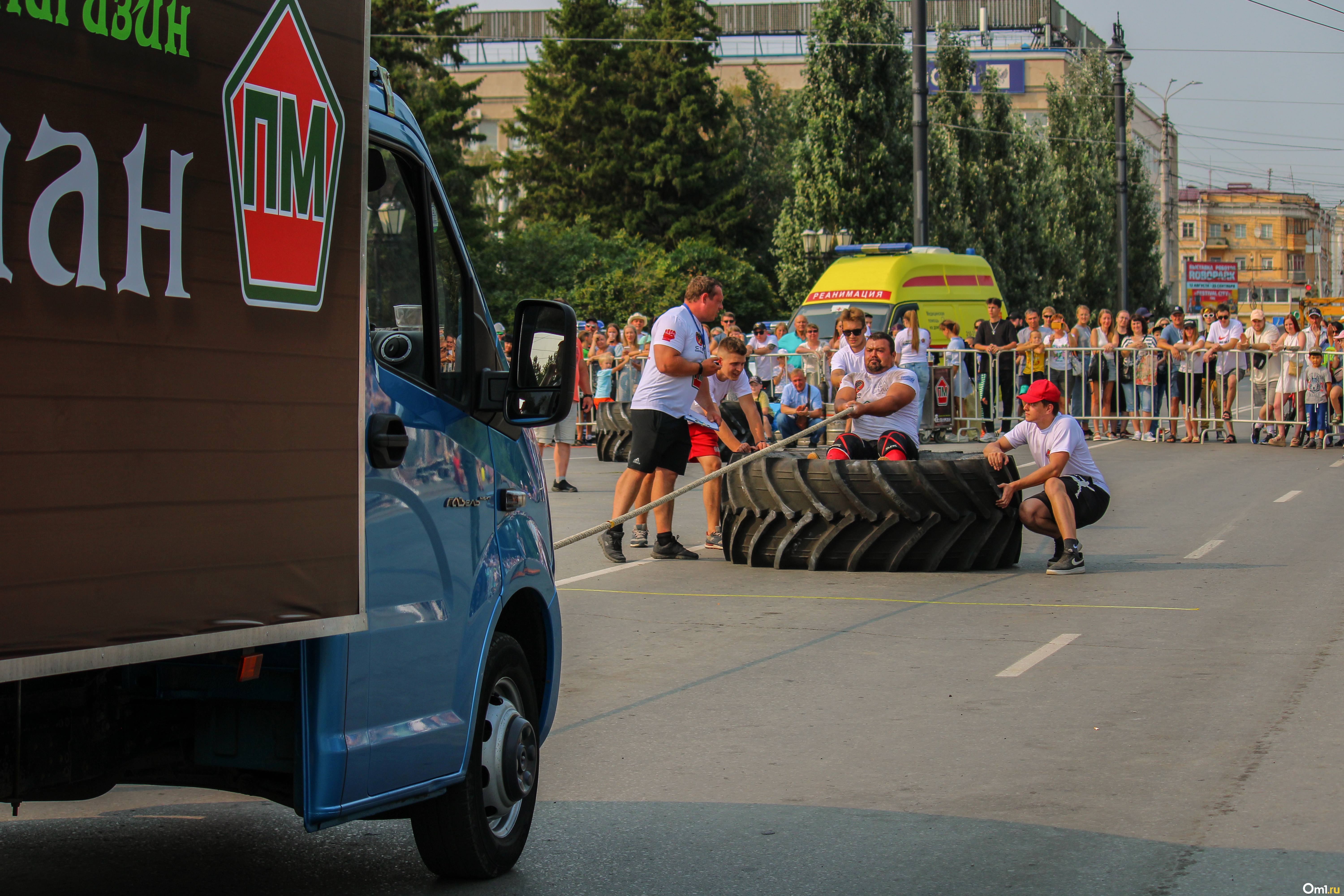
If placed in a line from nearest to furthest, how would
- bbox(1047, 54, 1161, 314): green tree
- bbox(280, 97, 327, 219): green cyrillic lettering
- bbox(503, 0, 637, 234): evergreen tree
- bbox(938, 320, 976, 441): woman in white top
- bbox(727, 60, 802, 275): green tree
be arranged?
1. bbox(280, 97, 327, 219): green cyrillic lettering
2. bbox(938, 320, 976, 441): woman in white top
3. bbox(1047, 54, 1161, 314): green tree
4. bbox(503, 0, 637, 234): evergreen tree
5. bbox(727, 60, 802, 275): green tree

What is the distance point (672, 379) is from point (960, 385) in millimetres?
14101

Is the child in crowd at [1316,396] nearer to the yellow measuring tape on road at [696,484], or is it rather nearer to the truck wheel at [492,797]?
the yellow measuring tape on road at [696,484]

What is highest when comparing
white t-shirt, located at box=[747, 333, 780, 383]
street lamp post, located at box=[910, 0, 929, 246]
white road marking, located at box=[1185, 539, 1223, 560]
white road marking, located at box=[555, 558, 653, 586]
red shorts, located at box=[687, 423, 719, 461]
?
street lamp post, located at box=[910, 0, 929, 246]

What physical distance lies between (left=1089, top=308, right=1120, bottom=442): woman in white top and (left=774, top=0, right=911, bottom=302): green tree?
59.4 feet

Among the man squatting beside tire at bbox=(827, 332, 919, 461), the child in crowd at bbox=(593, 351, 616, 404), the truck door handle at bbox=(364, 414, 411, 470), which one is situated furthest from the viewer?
the child in crowd at bbox=(593, 351, 616, 404)

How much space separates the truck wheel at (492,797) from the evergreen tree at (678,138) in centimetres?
5778

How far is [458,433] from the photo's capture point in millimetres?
4281

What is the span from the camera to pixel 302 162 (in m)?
3.48

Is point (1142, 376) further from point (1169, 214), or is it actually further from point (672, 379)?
point (1169, 214)

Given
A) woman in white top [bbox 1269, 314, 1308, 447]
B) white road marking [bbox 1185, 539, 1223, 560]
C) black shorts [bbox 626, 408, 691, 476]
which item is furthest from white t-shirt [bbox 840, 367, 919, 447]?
woman in white top [bbox 1269, 314, 1308, 447]

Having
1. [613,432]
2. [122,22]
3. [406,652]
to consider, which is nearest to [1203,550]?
[406,652]

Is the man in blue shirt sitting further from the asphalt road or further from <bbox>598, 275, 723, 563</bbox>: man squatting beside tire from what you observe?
the asphalt road

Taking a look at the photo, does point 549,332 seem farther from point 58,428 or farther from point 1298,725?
point 1298,725

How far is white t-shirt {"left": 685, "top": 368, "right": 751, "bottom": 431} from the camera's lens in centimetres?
1186
